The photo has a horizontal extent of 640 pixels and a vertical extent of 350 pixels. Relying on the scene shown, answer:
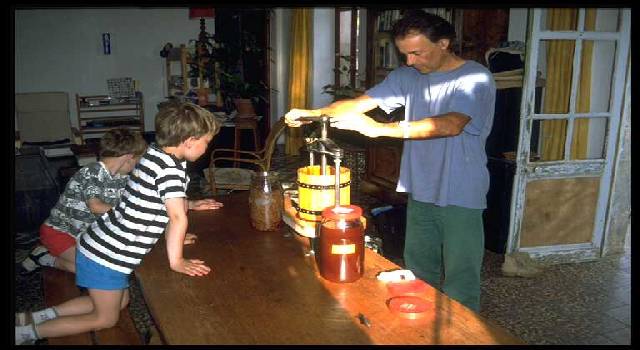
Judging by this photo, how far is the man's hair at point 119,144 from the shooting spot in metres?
2.97

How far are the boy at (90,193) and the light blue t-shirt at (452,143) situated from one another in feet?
5.12

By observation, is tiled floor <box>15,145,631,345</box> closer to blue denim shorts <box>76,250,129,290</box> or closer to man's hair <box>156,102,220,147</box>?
blue denim shorts <box>76,250,129,290</box>

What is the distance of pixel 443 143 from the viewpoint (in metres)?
2.38

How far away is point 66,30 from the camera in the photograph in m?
8.51

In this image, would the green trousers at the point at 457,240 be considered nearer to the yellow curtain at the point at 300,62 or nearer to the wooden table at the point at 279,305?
the wooden table at the point at 279,305

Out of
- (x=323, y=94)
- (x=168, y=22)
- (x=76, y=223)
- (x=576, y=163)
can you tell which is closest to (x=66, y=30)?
(x=168, y=22)

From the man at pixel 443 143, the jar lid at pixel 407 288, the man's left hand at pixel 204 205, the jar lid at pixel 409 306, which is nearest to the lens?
the jar lid at pixel 409 306

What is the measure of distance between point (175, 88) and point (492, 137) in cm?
603

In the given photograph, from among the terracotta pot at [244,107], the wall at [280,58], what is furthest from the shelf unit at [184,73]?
the terracotta pot at [244,107]

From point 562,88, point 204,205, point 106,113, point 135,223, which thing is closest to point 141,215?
point 135,223

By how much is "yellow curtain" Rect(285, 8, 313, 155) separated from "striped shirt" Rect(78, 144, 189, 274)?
6058mm

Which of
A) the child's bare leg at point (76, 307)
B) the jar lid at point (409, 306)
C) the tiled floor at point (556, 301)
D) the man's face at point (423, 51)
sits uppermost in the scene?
the man's face at point (423, 51)

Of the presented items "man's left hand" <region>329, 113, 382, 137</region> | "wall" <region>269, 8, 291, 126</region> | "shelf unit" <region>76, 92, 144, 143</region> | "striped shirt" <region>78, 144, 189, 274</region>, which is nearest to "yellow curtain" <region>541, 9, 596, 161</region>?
"man's left hand" <region>329, 113, 382, 137</region>

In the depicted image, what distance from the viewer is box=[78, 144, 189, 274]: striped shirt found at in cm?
206
